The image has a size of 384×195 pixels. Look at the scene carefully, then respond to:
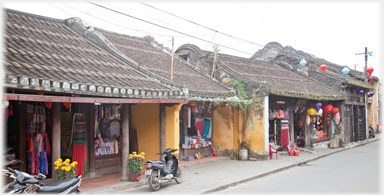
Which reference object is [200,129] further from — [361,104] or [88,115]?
[361,104]

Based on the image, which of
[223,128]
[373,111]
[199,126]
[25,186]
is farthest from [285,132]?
Answer: [373,111]

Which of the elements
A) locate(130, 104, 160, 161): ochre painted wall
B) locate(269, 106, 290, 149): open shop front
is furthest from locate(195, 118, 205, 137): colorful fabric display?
locate(269, 106, 290, 149): open shop front

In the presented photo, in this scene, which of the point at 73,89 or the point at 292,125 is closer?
the point at 73,89

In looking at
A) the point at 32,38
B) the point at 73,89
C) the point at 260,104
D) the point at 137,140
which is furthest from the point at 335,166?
the point at 32,38

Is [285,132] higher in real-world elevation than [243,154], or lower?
higher

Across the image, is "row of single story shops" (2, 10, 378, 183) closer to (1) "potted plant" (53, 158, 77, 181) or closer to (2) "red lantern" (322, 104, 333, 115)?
(2) "red lantern" (322, 104, 333, 115)

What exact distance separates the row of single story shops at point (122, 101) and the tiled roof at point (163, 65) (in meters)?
0.07

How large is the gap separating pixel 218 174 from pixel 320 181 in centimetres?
342

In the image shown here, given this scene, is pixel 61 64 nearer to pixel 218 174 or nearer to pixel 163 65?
pixel 163 65

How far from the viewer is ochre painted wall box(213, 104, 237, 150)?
15438 millimetres

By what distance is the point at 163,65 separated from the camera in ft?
46.5

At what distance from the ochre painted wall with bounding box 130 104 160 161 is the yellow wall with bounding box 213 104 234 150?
464 cm

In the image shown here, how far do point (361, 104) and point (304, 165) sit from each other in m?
13.4

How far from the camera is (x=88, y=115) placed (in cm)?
1052
